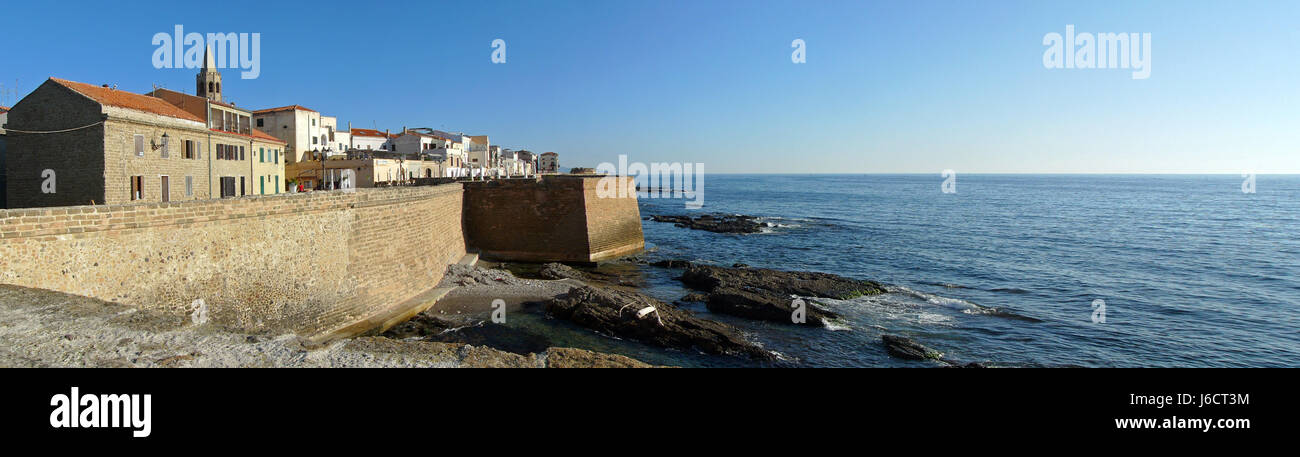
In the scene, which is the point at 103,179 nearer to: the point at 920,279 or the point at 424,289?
the point at 424,289

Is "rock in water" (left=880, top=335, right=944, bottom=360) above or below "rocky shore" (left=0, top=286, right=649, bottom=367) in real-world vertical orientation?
below

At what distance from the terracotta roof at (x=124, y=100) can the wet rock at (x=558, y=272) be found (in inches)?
529

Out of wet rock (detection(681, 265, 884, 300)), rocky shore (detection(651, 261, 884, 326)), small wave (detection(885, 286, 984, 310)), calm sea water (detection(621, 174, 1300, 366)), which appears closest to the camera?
calm sea water (detection(621, 174, 1300, 366))

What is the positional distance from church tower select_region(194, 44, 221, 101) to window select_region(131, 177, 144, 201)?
1833 centimetres

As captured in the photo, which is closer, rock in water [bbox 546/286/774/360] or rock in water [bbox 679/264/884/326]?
rock in water [bbox 546/286/774/360]

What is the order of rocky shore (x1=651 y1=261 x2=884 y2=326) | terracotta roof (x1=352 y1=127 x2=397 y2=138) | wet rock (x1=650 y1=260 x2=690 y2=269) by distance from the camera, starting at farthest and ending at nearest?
terracotta roof (x1=352 y1=127 x2=397 y2=138), wet rock (x1=650 y1=260 x2=690 y2=269), rocky shore (x1=651 y1=261 x2=884 y2=326)

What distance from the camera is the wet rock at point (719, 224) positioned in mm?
44756

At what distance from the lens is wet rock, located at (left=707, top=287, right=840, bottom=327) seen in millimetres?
17406

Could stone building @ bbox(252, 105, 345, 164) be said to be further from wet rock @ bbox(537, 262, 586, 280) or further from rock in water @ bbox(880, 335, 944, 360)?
rock in water @ bbox(880, 335, 944, 360)

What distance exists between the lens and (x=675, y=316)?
53.4ft

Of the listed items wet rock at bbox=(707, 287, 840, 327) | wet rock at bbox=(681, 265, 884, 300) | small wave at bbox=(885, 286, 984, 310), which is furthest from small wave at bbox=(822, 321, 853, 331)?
small wave at bbox=(885, 286, 984, 310)

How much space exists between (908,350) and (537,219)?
1808 centimetres
